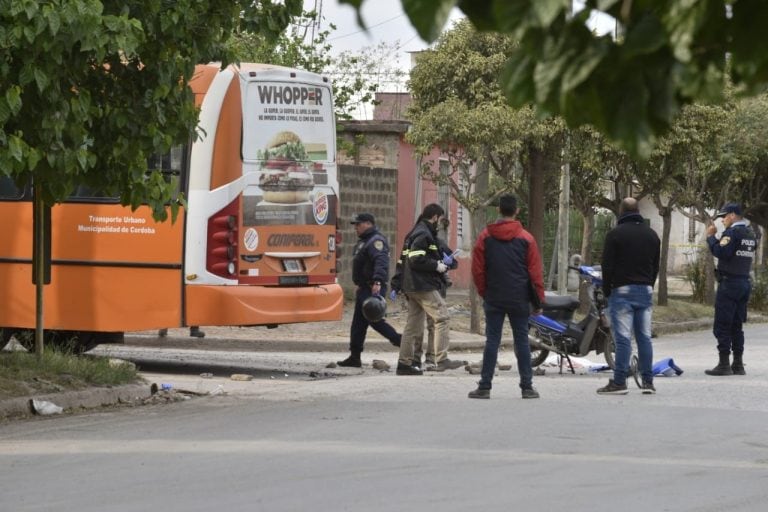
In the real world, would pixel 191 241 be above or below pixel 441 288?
above

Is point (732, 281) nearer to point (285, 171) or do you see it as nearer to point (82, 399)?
point (285, 171)

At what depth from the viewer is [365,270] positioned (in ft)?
54.6

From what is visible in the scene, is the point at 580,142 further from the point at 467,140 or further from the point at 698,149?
the point at 467,140

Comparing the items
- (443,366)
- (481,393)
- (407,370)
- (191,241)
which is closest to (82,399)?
(191,241)

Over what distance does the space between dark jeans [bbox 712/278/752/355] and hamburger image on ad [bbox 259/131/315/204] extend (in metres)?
4.61

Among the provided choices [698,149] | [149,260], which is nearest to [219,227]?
[149,260]

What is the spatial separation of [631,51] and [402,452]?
23.1ft

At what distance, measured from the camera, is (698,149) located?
26.7 m

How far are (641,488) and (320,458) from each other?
2097 mm

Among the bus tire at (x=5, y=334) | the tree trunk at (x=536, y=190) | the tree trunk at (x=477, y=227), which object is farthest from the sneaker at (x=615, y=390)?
the tree trunk at (x=536, y=190)

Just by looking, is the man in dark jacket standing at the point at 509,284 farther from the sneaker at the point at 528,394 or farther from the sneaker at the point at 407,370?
the sneaker at the point at 407,370

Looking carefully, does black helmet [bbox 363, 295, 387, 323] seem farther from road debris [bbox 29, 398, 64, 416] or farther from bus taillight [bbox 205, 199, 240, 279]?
road debris [bbox 29, 398, 64, 416]

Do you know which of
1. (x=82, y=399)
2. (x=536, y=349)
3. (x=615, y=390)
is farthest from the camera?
(x=536, y=349)

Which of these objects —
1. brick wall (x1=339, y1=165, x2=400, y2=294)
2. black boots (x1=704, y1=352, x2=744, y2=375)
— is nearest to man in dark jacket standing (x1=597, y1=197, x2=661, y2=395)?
black boots (x1=704, y1=352, x2=744, y2=375)
